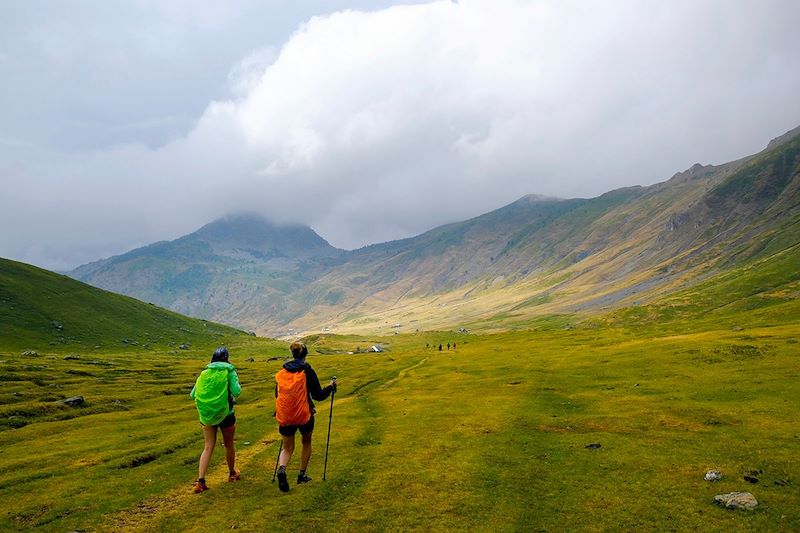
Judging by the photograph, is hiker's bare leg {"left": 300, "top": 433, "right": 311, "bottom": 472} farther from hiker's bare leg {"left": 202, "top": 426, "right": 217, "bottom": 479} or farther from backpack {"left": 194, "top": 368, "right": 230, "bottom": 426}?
hiker's bare leg {"left": 202, "top": 426, "right": 217, "bottom": 479}

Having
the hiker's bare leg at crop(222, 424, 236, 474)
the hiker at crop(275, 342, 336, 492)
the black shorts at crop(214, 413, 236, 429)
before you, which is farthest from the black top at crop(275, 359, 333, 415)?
the hiker's bare leg at crop(222, 424, 236, 474)

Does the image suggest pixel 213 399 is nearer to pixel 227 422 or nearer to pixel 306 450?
pixel 227 422

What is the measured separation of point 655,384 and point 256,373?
73.9m

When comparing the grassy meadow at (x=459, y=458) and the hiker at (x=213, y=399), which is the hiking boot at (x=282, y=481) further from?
the hiker at (x=213, y=399)

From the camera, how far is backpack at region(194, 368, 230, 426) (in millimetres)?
20438

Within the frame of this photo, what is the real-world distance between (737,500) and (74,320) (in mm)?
172529

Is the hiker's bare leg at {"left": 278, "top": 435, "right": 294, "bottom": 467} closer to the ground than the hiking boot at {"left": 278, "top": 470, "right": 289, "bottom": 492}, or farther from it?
farther from it

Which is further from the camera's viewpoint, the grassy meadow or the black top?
the black top

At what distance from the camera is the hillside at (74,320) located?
431 ft

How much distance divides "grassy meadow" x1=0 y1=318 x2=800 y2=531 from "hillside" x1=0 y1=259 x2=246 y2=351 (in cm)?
8582

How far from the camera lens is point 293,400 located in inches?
774

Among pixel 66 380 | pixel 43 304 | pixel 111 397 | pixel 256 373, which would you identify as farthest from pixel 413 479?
pixel 43 304

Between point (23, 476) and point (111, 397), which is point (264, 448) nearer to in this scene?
point (23, 476)

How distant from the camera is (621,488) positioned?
20.5 m
